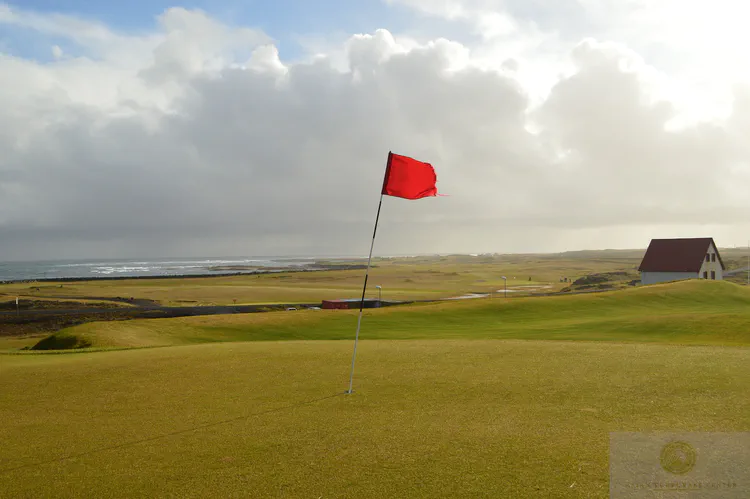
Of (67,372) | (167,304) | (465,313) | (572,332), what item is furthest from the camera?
(167,304)

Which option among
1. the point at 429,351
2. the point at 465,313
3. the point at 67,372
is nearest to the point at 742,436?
the point at 429,351

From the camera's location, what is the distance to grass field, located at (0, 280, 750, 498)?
24.2 feet

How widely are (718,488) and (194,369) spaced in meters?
12.8

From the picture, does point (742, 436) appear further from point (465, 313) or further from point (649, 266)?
point (649, 266)

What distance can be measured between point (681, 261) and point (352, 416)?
222ft

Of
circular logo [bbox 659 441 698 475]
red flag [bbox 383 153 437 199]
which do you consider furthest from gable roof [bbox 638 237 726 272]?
circular logo [bbox 659 441 698 475]

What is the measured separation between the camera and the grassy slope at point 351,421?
7.35 meters

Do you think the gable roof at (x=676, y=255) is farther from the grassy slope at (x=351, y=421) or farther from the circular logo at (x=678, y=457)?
the circular logo at (x=678, y=457)

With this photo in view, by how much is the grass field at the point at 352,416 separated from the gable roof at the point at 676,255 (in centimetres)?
5471

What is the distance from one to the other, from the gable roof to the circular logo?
2586 inches

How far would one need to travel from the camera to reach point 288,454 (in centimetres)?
830

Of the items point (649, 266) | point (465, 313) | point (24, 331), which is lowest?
point (24, 331)

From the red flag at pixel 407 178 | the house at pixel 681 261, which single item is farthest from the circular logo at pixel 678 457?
the house at pixel 681 261

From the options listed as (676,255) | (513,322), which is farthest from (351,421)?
(676,255)
